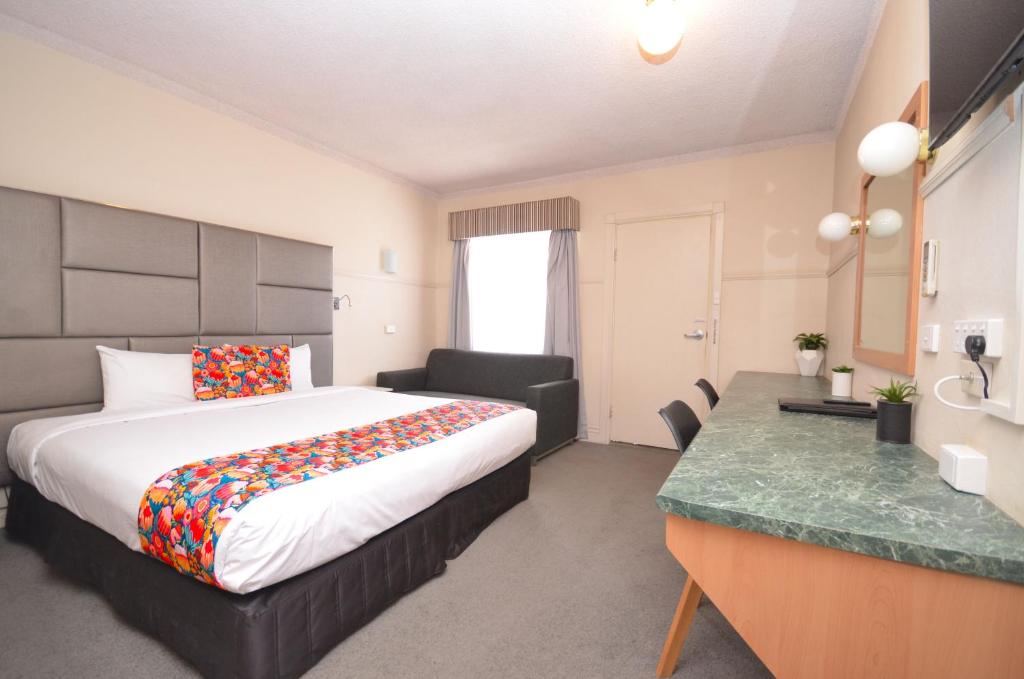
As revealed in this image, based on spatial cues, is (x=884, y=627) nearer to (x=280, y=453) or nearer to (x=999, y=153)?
(x=999, y=153)

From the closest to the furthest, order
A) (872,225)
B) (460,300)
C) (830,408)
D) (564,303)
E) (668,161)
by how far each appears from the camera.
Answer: (830,408) → (872,225) → (668,161) → (564,303) → (460,300)

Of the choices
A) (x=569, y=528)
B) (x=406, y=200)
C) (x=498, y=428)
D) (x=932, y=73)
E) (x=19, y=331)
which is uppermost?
(x=406, y=200)

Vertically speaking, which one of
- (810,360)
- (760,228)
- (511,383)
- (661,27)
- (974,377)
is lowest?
(511,383)

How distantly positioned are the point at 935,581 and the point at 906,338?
1005mm

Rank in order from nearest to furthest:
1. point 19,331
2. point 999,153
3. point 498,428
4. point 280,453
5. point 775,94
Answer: point 999,153, point 280,453, point 19,331, point 498,428, point 775,94

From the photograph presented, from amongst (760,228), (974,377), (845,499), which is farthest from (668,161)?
(845,499)

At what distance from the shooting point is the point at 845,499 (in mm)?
944

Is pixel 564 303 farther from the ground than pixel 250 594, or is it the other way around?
pixel 564 303

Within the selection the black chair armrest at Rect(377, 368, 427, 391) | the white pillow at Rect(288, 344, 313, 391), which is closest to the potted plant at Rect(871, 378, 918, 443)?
the white pillow at Rect(288, 344, 313, 391)

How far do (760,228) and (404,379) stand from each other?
353cm

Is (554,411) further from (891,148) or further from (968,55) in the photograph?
(968,55)

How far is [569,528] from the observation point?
101 inches

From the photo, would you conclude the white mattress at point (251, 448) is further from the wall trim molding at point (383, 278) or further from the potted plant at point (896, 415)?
the wall trim molding at point (383, 278)

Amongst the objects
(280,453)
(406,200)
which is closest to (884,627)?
(280,453)
